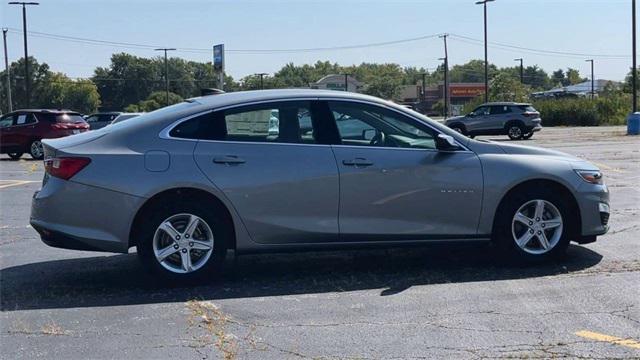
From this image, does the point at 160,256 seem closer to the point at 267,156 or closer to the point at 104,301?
the point at 104,301

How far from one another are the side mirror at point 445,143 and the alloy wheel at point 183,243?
209 centimetres

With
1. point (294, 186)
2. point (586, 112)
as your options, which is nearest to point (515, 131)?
point (586, 112)

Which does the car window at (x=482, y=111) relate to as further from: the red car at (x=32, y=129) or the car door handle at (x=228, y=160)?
the car door handle at (x=228, y=160)

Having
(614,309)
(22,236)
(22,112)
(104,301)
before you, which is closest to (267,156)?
(104,301)

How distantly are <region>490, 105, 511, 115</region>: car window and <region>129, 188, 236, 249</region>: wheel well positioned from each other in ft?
95.8

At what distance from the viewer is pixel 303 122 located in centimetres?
650

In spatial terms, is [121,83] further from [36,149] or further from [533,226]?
[533,226]

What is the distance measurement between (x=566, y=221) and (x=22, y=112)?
2159 centimetres

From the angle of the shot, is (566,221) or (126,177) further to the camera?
(566,221)

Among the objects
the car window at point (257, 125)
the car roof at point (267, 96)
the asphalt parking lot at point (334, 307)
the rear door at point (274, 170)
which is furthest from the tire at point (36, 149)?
the rear door at point (274, 170)

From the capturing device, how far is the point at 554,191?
683 cm

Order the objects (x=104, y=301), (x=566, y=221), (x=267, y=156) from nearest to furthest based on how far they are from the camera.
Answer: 1. (x=104, y=301)
2. (x=267, y=156)
3. (x=566, y=221)

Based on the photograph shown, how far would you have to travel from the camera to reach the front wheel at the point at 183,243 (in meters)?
6.14

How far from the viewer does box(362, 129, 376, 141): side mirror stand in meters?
6.55
